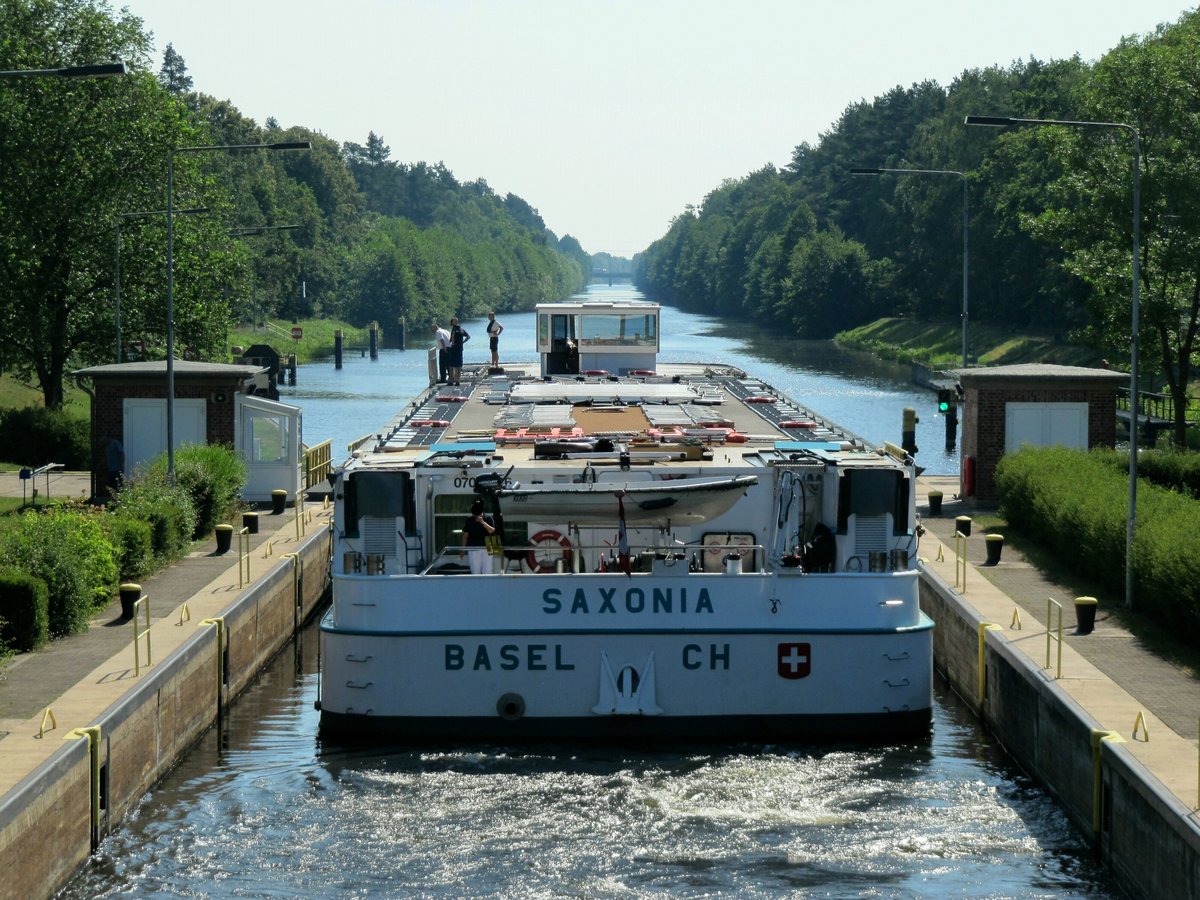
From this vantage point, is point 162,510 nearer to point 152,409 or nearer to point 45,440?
point 152,409

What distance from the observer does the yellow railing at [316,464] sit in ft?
126

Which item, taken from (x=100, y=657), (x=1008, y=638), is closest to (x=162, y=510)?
(x=100, y=657)

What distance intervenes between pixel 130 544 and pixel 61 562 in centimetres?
411

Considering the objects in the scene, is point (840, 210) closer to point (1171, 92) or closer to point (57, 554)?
point (1171, 92)

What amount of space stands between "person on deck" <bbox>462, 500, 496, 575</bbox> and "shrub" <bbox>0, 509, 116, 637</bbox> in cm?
538

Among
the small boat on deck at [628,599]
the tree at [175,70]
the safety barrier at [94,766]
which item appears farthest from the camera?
the tree at [175,70]

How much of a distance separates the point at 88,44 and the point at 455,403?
2589 centimetres

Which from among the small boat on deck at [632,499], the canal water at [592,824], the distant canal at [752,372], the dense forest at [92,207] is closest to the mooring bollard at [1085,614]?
the canal water at [592,824]

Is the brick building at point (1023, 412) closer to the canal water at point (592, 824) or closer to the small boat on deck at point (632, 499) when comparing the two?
the canal water at point (592, 824)

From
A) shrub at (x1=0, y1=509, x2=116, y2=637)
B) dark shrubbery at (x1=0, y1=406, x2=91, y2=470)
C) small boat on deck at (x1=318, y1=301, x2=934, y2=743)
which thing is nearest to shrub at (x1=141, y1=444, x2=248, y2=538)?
shrub at (x1=0, y1=509, x2=116, y2=637)

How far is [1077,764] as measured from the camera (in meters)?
17.9

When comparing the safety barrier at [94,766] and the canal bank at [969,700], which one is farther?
the safety barrier at [94,766]

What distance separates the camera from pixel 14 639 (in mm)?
21422

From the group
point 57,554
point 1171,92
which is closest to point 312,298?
point 1171,92
